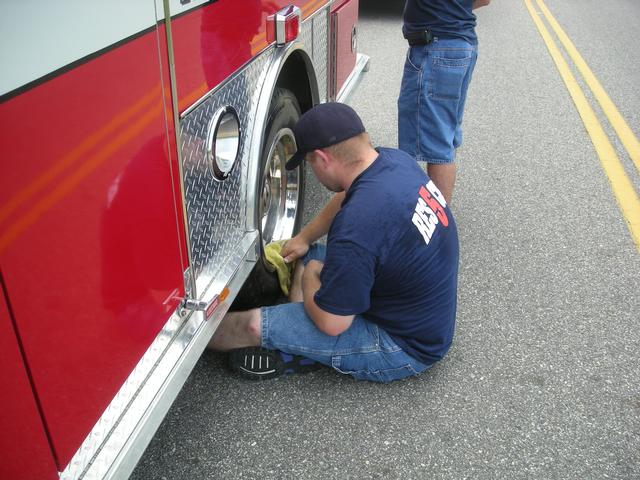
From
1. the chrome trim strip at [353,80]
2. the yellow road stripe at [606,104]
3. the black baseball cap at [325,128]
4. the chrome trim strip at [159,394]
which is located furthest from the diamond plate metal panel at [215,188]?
the yellow road stripe at [606,104]

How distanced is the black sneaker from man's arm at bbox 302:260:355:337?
0.73ft

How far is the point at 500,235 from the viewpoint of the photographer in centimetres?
375

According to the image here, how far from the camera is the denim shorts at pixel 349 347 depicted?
8.28ft

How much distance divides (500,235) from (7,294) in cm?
299

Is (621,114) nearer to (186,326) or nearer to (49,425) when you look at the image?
(186,326)

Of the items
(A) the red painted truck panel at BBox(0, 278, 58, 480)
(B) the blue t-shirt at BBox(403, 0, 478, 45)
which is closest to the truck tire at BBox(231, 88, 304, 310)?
(B) the blue t-shirt at BBox(403, 0, 478, 45)

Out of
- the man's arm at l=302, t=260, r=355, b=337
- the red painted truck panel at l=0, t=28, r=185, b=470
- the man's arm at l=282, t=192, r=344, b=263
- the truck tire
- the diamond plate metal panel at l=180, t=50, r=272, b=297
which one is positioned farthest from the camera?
the man's arm at l=282, t=192, r=344, b=263

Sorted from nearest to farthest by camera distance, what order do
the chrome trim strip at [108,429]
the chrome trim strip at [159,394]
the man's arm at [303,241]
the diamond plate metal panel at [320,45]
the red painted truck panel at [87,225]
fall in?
the red painted truck panel at [87,225] < the chrome trim strip at [108,429] < the chrome trim strip at [159,394] < the man's arm at [303,241] < the diamond plate metal panel at [320,45]

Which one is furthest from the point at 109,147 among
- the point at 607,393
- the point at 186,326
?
the point at 607,393

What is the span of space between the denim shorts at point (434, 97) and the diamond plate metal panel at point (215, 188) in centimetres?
108

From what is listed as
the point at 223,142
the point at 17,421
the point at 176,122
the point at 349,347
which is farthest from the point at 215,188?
the point at 17,421

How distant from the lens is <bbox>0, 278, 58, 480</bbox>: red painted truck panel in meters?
1.25

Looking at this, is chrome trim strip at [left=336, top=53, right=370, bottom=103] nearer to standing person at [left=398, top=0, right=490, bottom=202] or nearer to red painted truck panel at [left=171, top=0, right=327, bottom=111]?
standing person at [left=398, top=0, right=490, bottom=202]

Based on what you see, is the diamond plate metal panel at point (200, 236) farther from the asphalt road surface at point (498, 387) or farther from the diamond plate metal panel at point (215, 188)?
the asphalt road surface at point (498, 387)
